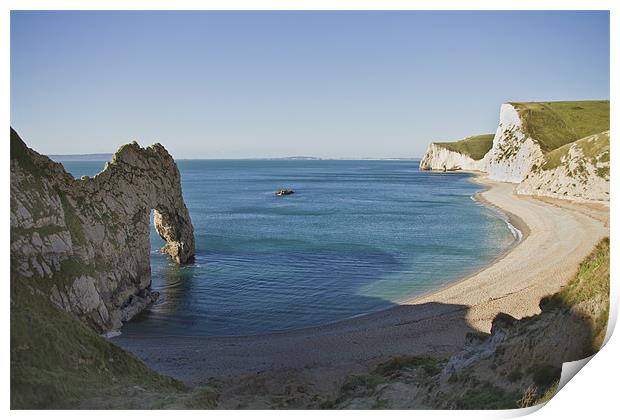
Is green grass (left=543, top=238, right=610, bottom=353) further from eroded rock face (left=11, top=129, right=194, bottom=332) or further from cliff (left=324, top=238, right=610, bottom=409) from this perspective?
eroded rock face (left=11, top=129, right=194, bottom=332)

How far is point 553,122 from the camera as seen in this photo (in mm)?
72500

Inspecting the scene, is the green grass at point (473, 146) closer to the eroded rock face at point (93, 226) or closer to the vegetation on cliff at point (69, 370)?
the eroded rock face at point (93, 226)

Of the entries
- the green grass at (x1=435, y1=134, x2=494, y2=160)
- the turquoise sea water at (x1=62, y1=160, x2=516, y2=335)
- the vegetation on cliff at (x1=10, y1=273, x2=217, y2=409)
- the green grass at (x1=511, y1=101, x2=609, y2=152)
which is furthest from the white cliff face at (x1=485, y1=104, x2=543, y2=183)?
the vegetation on cliff at (x1=10, y1=273, x2=217, y2=409)

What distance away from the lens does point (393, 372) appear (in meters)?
14.3

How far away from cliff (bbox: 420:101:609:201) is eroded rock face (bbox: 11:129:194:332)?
23559 mm

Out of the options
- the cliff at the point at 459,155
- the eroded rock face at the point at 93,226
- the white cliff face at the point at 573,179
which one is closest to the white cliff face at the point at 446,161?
the cliff at the point at 459,155

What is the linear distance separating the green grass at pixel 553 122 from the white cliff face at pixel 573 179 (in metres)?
5.19

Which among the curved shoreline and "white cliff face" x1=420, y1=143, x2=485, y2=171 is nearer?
the curved shoreline

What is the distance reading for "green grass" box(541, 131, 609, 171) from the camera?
32753 mm

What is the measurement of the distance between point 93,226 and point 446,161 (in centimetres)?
16135

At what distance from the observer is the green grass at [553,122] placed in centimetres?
5672

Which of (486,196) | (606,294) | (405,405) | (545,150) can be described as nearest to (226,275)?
(405,405)

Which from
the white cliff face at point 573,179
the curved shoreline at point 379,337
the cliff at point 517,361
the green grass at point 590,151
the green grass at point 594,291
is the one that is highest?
the green grass at point 590,151
